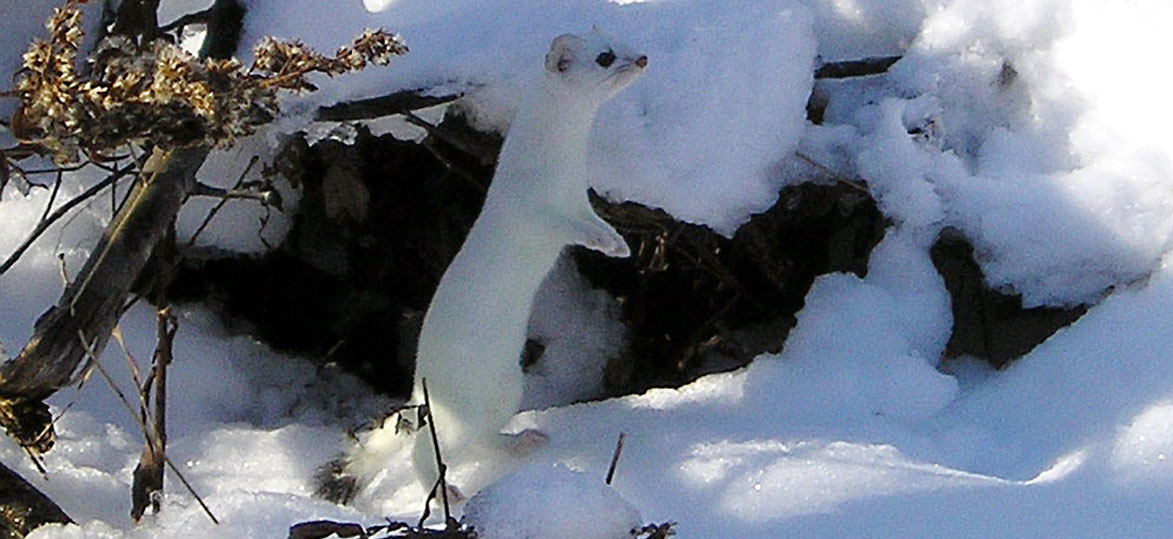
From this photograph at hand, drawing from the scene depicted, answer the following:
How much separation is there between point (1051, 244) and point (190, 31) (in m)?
1.27

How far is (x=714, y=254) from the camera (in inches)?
76.4

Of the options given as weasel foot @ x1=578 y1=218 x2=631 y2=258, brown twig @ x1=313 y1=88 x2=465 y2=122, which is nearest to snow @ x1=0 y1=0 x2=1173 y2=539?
brown twig @ x1=313 y1=88 x2=465 y2=122

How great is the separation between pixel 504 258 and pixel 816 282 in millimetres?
506

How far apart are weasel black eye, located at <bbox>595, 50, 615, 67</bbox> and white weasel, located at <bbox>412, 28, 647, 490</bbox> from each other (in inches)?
1.6

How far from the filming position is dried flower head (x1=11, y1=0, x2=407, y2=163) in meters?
0.99

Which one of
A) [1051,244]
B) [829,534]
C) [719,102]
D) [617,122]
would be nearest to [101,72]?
[617,122]

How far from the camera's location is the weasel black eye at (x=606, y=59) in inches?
59.5

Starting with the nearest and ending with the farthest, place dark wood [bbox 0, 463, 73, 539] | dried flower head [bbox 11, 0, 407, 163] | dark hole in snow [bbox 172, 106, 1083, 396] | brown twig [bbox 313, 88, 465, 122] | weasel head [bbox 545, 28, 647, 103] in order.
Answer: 1. dried flower head [bbox 11, 0, 407, 163]
2. dark wood [bbox 0, 463, 73, 539]
3. weasel head [bbox 545, 28, 647, 103]
4. brown twig [bbox 313, 88, 465, 122]
5. dark hole in snow [bbox 172, 106, 1083, 396]

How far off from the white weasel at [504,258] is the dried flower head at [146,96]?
47cm

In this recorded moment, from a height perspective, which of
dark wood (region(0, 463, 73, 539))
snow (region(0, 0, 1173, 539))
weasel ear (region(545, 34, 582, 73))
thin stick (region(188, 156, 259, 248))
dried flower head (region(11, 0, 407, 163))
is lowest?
snow (region(0, 0, 1173, 539))

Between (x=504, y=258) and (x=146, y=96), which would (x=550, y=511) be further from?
(x=504, y=258)

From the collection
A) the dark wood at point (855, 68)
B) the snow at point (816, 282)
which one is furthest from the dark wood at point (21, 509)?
the dark wood at point (855, 68)

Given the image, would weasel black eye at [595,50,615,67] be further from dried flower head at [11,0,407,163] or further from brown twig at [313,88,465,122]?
dried flower head at [11,0,407,163]

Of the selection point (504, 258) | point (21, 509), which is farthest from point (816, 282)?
point (21, 509)
